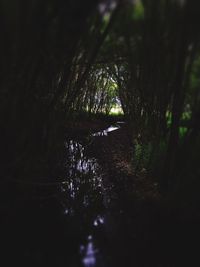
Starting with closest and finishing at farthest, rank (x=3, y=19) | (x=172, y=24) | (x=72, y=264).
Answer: (x=72, y=264), (x=3, y=19), (x=172, y=24)

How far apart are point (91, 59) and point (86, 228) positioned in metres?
1.96

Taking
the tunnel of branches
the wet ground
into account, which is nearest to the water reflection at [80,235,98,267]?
the wet ground

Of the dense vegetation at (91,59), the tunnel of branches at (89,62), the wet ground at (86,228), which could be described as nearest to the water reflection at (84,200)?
the wet ground at (86,228)

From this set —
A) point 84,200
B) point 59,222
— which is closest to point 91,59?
point 84,200

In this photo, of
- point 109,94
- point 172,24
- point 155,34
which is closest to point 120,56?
point 155,34

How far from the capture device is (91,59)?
4.03 metres

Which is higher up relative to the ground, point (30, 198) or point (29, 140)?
point (29, 140)

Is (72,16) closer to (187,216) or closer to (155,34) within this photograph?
(155,34)

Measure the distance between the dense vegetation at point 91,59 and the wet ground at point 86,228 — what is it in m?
0.37

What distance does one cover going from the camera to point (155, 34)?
3.68 meters

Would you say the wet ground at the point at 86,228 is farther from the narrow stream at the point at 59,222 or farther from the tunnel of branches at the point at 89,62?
the tunnel of branches at the point at 89,62

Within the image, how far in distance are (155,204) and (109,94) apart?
6.55 metres

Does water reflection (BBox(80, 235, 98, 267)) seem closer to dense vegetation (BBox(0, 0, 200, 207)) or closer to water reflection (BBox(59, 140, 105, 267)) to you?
water reflection (BBox(59, 140, 105, 267))

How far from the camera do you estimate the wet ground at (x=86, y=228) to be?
110 inches
